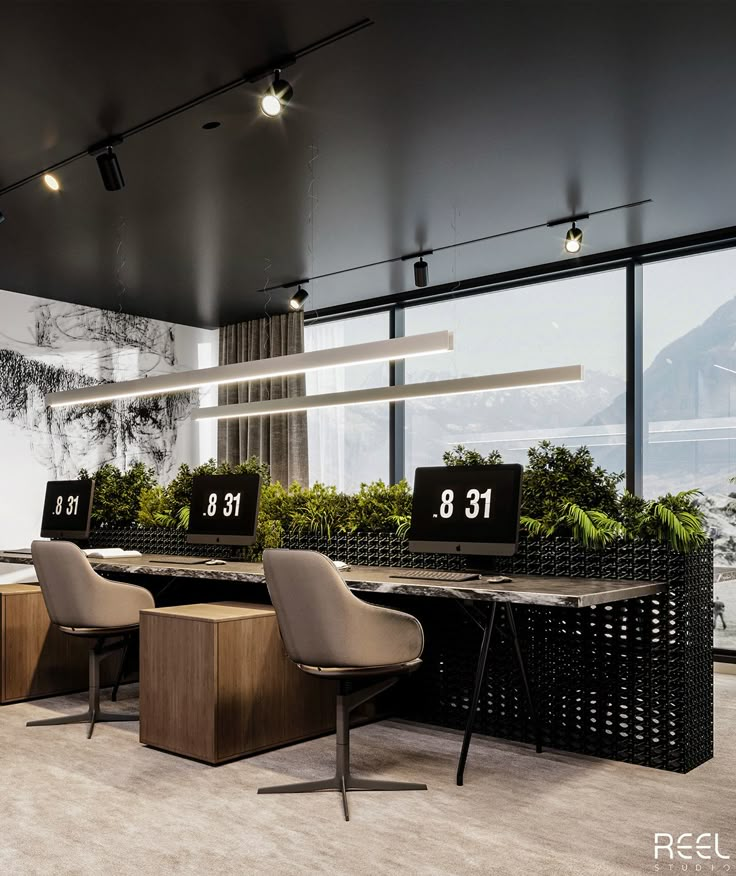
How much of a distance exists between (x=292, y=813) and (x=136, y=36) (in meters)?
2.94

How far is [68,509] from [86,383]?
7.64ft

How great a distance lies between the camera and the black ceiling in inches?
134

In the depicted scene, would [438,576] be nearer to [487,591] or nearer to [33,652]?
[487,591]

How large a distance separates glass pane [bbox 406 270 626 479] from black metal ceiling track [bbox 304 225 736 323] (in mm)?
94

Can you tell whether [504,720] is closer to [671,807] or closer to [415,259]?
[671,807]

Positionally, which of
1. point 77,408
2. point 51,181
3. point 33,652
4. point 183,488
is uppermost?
point 51,181

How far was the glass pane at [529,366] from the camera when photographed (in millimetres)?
6629

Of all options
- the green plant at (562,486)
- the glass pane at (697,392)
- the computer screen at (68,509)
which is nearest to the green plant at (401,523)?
the green plant at (562,486)

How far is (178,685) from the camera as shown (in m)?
3.77

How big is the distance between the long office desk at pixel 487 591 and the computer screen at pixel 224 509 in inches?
16.8

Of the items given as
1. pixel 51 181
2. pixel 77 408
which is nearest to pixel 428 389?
pixel 51 181

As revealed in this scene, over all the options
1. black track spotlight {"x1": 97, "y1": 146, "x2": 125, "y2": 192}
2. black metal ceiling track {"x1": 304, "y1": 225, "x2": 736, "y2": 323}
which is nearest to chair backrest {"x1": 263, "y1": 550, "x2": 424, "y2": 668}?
black track spotlight {"x1": 97, "y1": 146, "x2": 125, "y2": 192}

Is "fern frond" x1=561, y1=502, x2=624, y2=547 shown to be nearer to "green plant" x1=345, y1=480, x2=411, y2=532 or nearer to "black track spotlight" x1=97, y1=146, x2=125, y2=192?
"green plant" x1=345, y1=480, x2=411, y2=532

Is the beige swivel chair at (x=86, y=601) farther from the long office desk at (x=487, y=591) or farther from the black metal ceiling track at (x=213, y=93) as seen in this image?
the black metal ceiling track at (x=213, y=93)
